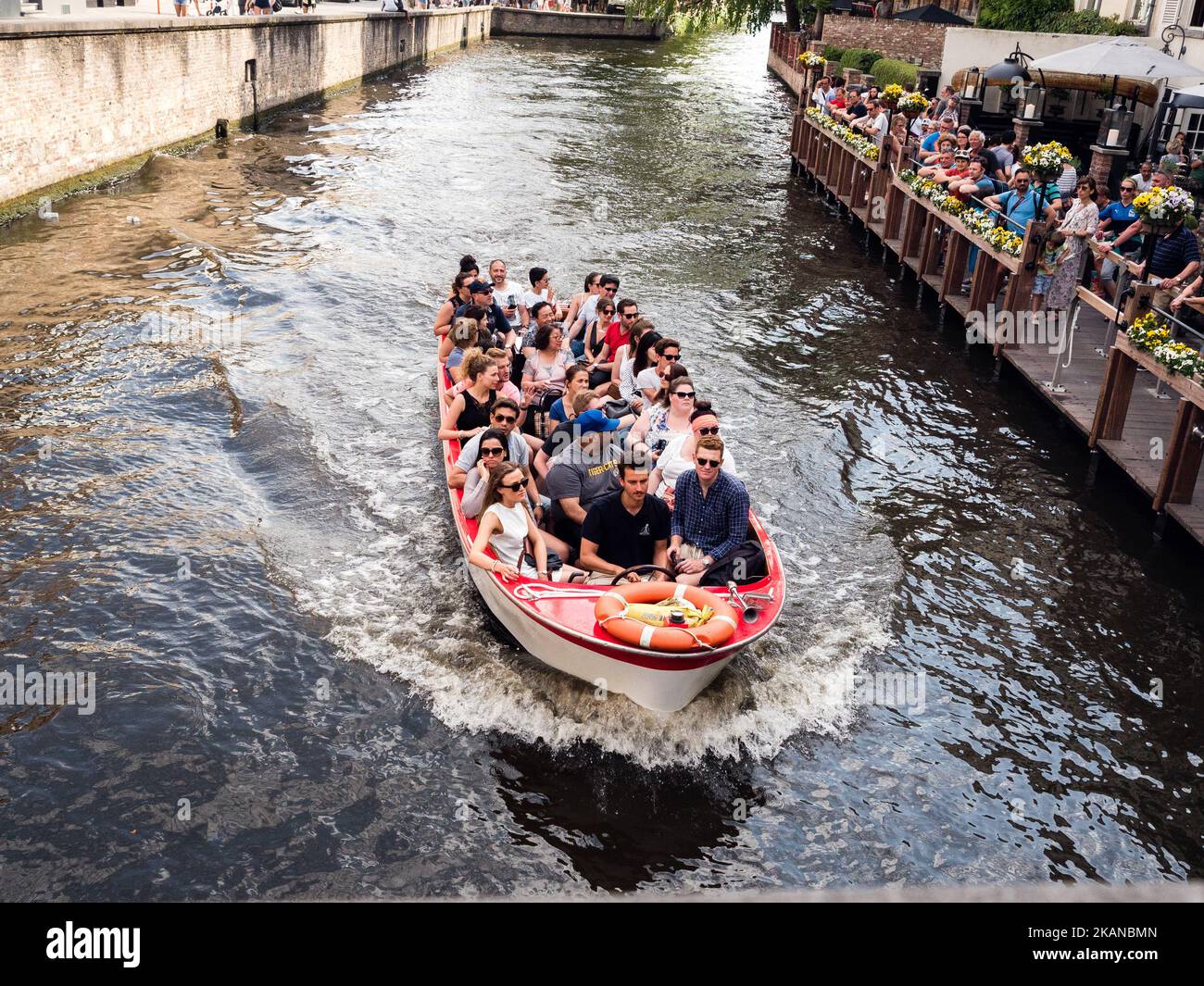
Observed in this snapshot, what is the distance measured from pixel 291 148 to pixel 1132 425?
2142 centimetres

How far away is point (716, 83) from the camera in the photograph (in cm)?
4419

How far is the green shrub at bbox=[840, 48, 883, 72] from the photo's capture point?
113ft

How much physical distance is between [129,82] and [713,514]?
18.1m

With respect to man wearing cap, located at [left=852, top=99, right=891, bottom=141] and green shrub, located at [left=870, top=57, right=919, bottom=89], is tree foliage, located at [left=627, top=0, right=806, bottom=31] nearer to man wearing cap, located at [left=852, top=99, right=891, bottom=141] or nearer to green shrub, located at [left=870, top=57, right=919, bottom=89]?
green shrub, located at [left=870, top=57, right=919, bottom=89]

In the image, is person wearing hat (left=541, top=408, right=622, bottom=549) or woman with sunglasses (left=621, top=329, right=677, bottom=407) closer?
person wearing hat (left=541, top=408, right=622, bottom=549)

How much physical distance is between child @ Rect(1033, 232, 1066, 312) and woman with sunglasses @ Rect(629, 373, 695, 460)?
6293mm

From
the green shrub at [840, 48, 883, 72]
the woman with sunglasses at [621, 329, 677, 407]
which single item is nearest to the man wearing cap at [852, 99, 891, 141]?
the green shrub at [840, 48, 883, 72]

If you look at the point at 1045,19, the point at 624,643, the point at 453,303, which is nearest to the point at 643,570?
the point at 624,643

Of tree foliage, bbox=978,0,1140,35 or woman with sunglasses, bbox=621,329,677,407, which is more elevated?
tree foliage, bbox=978,0,1140,35

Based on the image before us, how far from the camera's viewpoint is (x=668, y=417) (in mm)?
8961

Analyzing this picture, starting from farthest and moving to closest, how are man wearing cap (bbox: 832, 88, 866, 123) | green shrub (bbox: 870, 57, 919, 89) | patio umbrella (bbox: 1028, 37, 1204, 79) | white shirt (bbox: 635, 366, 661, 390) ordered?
green shrub (bbox: 870, 57, 919, 89) → man wearing cap (bbox: 832, 88, 866, 123) → patio umbrella (bbox: 1028, 37, 1204, 79) → white shirt (bbox: 635, 366, 661, 390)

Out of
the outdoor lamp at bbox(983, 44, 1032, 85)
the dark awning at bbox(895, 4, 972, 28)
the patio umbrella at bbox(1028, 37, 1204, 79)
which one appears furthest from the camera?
the dark awning at bbox(895, 4, 972, 28)

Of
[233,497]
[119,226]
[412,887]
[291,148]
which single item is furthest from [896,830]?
[291,148]

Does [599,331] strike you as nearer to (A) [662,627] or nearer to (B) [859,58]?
(A) [662,627]
